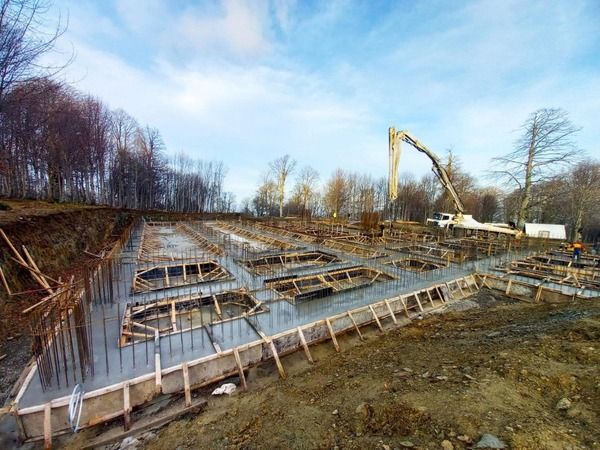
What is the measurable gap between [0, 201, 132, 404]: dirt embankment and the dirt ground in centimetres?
295

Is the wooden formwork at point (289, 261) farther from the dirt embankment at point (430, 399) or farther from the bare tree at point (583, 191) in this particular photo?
the bare tree at point (583, 191)

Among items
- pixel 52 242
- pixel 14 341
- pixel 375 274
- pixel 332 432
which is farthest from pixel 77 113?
pixel 332 432

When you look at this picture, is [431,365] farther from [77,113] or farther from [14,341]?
[77,113]

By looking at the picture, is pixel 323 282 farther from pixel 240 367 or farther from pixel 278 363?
pixel 240 367

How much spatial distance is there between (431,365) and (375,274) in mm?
5239

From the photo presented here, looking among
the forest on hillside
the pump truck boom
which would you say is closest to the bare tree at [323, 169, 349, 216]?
the forest on hillside

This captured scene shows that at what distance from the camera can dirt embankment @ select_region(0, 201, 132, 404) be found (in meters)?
4.71

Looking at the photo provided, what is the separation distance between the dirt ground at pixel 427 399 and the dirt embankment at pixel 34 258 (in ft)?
9.69

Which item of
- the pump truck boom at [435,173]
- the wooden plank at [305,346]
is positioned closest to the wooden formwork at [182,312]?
the wooden plank at [305,346]

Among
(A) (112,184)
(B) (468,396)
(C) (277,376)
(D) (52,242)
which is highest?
(A) (112,184)

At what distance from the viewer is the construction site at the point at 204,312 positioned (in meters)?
3.37

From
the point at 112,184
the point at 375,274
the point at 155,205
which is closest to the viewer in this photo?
the point at 375,274

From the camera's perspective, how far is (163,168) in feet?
118

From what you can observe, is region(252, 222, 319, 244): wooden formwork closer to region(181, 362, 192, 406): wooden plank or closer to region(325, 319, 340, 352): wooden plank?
region(325, 319, 340, 352): wooden plank
